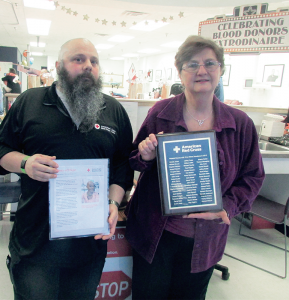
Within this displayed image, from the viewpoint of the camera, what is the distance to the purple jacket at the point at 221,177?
127 cm

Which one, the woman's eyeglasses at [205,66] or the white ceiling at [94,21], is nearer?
the woman's eyeglasses at [205,66]

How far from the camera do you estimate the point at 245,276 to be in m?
2.53

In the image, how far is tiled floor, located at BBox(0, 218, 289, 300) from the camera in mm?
2254

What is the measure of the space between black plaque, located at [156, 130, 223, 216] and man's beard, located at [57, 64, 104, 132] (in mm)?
319

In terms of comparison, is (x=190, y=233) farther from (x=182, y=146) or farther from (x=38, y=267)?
(x=38, y=267)

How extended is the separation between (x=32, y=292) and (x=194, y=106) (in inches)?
44.6

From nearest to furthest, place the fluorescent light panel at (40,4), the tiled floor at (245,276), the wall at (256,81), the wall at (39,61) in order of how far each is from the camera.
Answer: the tiled floor at (245,276) < the fluorescent light panel at (40,4) < the wall at (256,81) < the wall at (39,61)

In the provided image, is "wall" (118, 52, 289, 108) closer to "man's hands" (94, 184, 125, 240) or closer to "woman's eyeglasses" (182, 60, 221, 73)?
"woman's eyeglasses" (182, 60, 221, 73)

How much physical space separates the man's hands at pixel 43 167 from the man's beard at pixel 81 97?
8.5 inches

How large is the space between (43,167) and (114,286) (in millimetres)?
1197

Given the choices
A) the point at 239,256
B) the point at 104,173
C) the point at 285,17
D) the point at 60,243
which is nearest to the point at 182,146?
the point at 104,173

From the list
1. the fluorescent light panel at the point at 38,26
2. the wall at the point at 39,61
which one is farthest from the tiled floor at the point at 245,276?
the wall at the point at 39,61

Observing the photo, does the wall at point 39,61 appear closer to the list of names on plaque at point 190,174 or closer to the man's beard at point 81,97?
the man's beard at point 81,97

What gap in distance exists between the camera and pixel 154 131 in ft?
4.39
